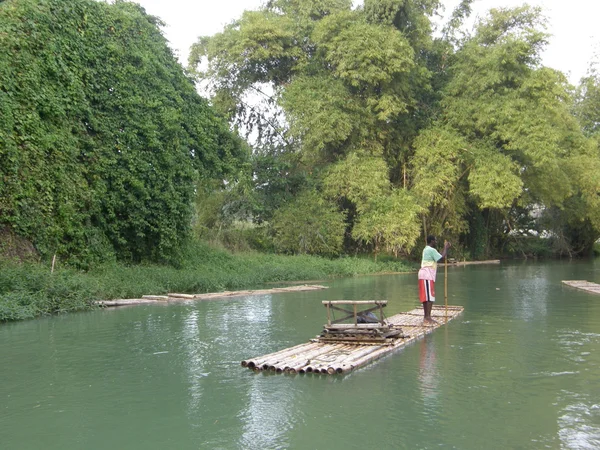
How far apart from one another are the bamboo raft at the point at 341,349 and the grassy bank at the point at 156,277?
6.38m

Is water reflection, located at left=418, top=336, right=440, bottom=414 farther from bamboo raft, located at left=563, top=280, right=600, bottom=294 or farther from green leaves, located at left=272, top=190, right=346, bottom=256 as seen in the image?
green leaves, located at left=272, top=190, right=346, bottom=256

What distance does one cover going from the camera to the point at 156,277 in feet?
54.9

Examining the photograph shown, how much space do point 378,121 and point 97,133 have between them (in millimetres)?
13821

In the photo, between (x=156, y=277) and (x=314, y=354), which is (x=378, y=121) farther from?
(x=314, y=354)

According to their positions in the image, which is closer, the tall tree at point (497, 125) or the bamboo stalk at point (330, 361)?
the bamboo stalk at point (330, 361)

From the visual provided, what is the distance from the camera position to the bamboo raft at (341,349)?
745 centimetres

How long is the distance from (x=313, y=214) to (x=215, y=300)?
1136 centimetres

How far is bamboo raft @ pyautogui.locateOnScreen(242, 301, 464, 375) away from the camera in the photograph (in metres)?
7.45

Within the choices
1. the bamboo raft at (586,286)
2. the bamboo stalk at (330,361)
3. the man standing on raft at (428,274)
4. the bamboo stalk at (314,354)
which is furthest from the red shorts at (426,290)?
the bamboo raft at (586,286)

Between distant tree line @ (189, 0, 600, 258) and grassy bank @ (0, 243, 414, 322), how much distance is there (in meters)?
2.43

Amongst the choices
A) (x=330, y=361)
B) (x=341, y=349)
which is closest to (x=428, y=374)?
(x=330, y=361)

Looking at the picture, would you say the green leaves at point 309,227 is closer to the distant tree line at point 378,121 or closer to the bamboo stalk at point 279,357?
the distant tree line at point 378,121

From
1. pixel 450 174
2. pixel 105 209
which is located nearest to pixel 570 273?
pixel 450 174

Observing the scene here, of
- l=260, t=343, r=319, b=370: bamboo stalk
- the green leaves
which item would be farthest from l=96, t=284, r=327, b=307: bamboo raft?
the green leaves
